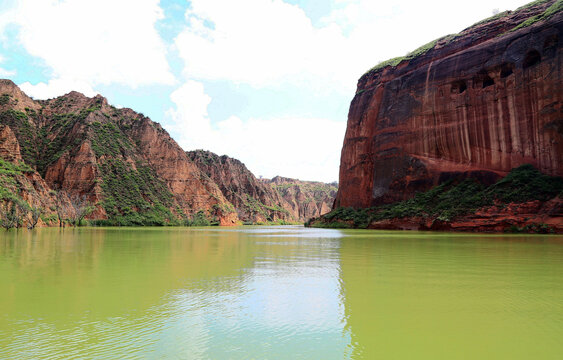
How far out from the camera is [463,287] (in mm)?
7395

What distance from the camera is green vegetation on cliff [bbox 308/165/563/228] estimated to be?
3353 cm

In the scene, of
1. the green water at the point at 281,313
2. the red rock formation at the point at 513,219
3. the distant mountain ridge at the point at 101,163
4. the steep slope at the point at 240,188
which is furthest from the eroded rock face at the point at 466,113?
the steep slope at the point at 240,188

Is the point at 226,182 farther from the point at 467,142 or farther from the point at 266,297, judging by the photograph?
the point at 266,297

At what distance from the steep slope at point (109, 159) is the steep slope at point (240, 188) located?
26720 millimetres

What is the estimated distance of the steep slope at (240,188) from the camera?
133875 millimetres

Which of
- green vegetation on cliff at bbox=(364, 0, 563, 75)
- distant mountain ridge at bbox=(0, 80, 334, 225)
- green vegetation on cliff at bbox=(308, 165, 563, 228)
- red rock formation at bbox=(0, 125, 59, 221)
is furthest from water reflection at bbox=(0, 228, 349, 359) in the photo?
distant mountain ridge at bbox=(0, 80, 334, 225)

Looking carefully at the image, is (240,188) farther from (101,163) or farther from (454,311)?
(454,311)

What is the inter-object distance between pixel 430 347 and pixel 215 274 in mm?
6235

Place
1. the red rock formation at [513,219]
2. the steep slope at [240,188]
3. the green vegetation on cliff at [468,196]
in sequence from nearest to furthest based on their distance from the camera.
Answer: the red rock formation at [513,219], the green vegetation on cliff at [468,196], the steep slope at [240,188]

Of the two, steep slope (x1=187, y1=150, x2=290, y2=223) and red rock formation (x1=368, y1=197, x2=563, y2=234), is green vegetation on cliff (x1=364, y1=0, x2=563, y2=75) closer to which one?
red rock formation (x1=368, y1=197, x2=563, y2=234)

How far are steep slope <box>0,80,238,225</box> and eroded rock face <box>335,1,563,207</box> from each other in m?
46.1

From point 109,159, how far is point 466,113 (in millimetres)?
70066

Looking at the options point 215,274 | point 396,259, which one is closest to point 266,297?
point 215,274

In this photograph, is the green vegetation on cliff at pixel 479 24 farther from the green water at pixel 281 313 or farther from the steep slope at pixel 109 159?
the steep slope at pixel 109 159
